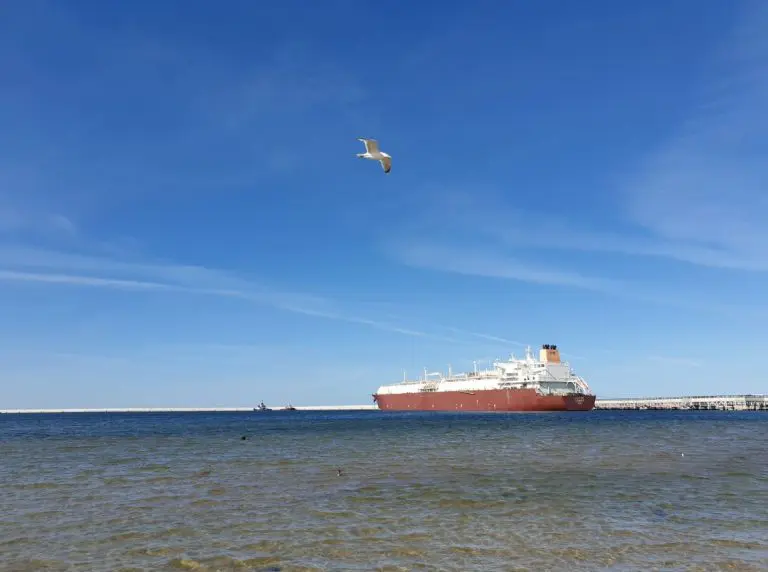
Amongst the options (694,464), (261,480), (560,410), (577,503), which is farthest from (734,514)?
(560,410)

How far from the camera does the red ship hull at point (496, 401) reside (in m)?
100

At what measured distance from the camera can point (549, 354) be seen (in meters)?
109

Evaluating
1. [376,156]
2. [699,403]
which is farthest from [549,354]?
[376,156]

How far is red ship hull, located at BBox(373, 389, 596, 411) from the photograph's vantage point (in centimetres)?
10006

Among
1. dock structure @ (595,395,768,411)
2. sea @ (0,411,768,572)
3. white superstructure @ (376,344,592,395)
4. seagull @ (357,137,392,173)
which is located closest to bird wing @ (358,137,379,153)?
seagull @ (357,137,392,173)

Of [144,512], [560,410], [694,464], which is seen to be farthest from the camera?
[560,410]

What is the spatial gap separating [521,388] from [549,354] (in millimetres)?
10835

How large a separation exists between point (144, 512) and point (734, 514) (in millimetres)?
15139

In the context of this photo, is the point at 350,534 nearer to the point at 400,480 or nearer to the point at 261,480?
the point at 400,480

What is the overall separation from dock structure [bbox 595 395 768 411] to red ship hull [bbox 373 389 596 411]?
208 feet

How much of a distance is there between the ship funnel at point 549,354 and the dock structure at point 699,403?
6559cm

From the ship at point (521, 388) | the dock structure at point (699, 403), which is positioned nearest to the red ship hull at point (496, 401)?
the ship at point (521, 388)

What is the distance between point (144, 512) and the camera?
15.7 m

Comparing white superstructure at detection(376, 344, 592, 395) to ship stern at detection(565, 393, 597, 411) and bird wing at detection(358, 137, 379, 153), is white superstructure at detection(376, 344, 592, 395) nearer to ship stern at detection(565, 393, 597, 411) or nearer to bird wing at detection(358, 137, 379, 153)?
ship stern at detection(565, 393, 597, 411)
